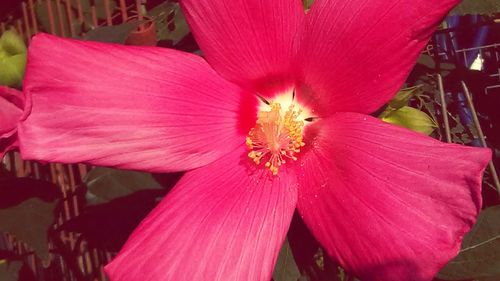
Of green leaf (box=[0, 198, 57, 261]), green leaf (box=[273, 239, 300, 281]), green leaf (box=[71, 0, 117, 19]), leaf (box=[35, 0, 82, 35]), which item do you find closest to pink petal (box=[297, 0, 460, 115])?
green leaf (box=[273, 239, 300, 281])

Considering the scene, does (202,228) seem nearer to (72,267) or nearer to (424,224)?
(424,224)

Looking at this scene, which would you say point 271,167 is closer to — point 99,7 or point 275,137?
point 275,137

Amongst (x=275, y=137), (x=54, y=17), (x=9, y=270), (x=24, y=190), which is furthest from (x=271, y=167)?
(x=54, y=17)

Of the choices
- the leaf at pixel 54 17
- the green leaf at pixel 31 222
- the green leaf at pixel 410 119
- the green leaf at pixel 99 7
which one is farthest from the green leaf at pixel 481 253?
the leaf at pixel 54 17

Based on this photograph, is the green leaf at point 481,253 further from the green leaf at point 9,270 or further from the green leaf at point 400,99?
the green leaf at point 9,270

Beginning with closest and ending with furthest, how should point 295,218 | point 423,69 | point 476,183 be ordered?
point 476,183 → point 295,218 → point 423,69

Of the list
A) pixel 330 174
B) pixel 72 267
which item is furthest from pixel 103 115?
pixel 72 267

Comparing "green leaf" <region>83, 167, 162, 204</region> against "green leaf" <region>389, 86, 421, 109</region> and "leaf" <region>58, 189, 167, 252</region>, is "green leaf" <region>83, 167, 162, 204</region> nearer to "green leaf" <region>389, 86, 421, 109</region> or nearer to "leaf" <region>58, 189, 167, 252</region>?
"leaf" <region>58, 189, 167, 252</region>
